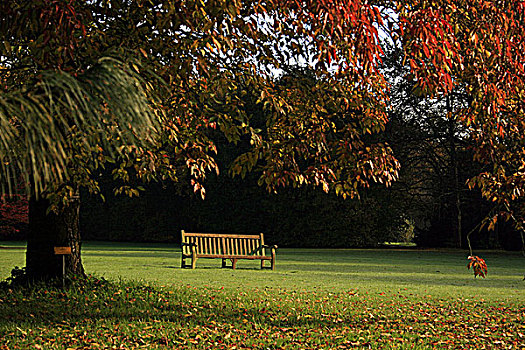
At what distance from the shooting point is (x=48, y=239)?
8844 mm

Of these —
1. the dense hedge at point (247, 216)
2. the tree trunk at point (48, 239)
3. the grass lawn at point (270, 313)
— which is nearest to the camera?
the grass lawn at point (270, 313)

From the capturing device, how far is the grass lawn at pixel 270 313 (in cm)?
609

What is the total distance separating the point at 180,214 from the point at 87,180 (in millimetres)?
20838

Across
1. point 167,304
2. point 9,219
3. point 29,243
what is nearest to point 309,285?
point 167,304

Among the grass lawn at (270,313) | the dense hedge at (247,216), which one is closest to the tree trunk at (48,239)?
the grass lawn at (270,313)

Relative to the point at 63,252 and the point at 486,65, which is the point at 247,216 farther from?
the point at 486,65

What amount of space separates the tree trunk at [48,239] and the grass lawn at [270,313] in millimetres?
473

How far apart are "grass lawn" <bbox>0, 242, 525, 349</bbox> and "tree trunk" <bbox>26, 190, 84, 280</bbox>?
473mm

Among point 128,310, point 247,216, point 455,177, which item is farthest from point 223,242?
point 455,177

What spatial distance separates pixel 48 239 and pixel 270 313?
3.51 meters

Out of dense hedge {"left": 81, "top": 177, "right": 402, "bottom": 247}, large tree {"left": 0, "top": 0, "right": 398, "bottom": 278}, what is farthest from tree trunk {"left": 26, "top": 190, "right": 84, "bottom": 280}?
dense hedge {"left": 81, "top": 177, "right": 402, "bottom": 247}

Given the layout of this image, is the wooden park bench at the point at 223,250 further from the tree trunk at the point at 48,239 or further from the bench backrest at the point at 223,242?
the tree trunk at the point at 48,239

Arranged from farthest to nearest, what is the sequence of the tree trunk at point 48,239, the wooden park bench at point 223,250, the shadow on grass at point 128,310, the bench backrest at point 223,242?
the bench backrest at point 223,242, the wooden park bench at point 223,250, the tree trunk at point 48,239, the shadow on grass at point 128,310

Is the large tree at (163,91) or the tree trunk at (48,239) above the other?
the large tree at (163,91)
